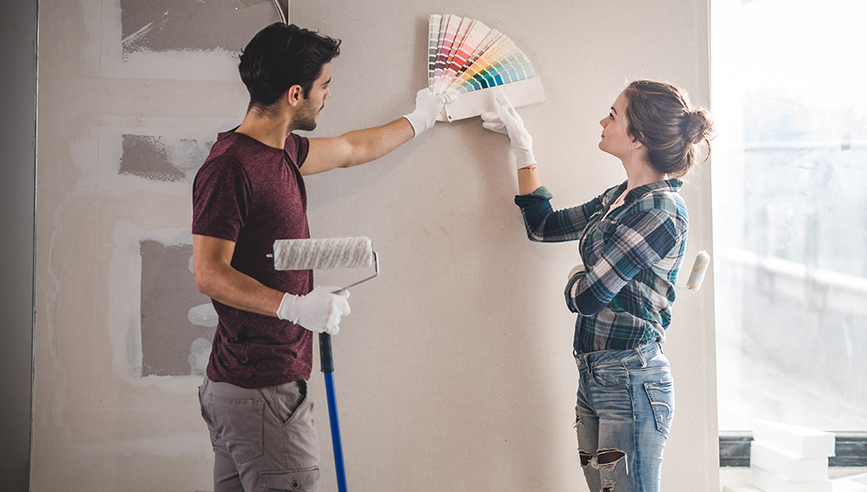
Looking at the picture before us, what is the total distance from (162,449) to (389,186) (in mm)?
1156

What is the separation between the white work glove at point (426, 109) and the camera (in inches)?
67.1

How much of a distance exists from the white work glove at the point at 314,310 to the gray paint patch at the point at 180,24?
0.99 m

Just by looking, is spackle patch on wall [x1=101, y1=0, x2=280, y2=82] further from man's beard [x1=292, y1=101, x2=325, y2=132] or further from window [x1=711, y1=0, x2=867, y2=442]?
window [x1=711, y1=0, x2=867, y2=442]

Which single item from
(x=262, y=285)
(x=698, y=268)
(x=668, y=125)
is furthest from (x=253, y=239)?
(x=698, y=268)

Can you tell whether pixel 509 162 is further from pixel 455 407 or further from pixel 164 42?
pixel 164 42

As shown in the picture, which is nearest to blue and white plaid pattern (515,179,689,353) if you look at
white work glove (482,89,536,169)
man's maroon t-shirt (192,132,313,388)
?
white work glove (482,89,536,169)

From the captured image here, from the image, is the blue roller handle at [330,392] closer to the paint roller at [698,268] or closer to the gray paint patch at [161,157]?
the gray paint patch at [161,157]

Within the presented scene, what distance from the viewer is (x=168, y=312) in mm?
1756

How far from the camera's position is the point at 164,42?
67.7 inches

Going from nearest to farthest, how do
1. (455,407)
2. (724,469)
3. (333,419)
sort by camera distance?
(333,419) → (455,407) → (724,469)

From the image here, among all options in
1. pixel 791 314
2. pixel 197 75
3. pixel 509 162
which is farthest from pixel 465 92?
pixel 791 314

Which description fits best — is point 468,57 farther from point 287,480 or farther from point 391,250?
point 287,480

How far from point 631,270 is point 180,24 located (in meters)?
1.58

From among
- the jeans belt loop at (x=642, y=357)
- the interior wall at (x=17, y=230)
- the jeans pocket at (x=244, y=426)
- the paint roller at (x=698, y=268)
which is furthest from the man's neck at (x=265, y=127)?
the paint roller at (x=698, y=268)
